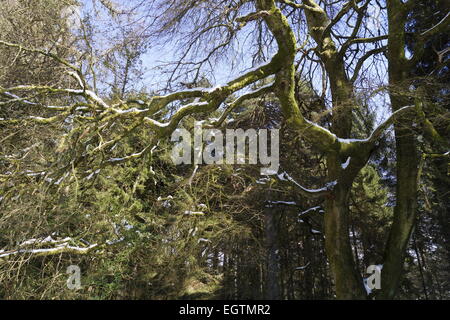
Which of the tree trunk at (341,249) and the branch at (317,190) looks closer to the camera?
the tree trunk at (341,249)

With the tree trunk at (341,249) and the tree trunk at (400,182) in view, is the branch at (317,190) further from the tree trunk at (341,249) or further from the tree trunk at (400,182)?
the tree trunk at (400,182)

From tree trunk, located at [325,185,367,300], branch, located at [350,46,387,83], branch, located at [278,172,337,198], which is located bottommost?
tree trunk, located at [325,185,367,300]

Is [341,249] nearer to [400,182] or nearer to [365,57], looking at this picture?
[400,182]

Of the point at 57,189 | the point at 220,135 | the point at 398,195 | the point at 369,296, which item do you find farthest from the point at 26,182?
the point at 398,195

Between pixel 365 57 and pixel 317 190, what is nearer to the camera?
pixel 317 190

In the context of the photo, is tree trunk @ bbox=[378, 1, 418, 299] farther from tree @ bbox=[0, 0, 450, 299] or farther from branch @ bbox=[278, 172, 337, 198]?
branch @ bbox=[278, 172, 337, 198]

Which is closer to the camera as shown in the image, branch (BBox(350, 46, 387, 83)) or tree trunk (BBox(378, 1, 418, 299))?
tree trunk (BBox(378, 1, 418, 299))

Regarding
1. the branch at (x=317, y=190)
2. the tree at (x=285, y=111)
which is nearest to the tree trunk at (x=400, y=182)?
the tree at (x=285, y=111)

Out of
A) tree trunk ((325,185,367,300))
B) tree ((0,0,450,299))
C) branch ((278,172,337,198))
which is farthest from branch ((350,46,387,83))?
tree trunk ((325,185,367,300))

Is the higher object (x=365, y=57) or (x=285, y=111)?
(x=365, y=57)

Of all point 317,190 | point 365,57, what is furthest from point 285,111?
point 365,57

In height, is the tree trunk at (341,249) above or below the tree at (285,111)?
below

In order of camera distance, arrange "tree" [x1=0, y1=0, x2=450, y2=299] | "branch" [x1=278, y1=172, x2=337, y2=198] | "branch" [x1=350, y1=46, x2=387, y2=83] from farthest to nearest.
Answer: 1. "branch" [x1=350, y1=46, x2=387, y2=83]
2. "branch" [x1=278, y1=172, x2=337, y2=198]
3. "tree" [x1=0, y1=0, x2=450, y2=299]

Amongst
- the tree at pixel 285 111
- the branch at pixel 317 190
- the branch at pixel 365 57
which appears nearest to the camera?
the tree at pixel 285 111
